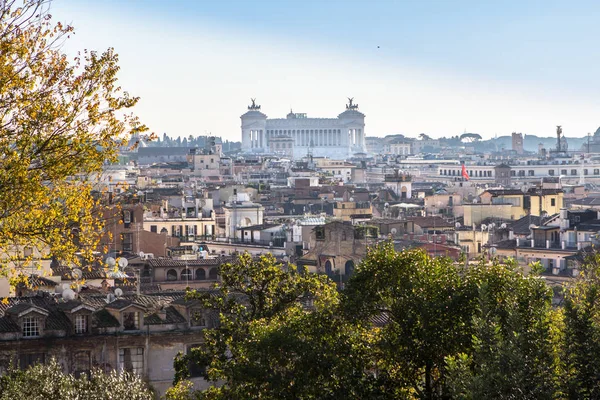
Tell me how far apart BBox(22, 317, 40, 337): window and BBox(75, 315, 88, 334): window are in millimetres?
820

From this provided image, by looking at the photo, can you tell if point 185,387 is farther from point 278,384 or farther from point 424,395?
point 424,395

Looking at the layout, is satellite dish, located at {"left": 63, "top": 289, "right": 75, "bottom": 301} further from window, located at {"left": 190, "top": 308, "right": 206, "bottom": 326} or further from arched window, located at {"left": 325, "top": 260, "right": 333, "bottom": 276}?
arched window, located at {"left": 325, "top": 260, "right": 333, "bottom": 276}

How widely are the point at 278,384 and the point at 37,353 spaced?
371 inches

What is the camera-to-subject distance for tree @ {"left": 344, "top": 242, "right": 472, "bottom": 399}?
22328 mm

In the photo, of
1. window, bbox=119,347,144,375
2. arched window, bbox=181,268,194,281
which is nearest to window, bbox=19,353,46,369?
window, bbox=119,347,144,375

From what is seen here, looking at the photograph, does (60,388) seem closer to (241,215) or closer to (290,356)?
(290,356)

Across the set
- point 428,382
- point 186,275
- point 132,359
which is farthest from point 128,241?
point 428,382

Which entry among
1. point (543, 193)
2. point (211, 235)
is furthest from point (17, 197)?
point (543, 193)

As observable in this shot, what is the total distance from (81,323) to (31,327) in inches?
42.1

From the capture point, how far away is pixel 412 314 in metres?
22.8

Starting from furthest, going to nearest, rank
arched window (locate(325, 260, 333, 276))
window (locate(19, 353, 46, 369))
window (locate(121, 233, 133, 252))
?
window (locate(121, 233, 133, 252)) < arched window (locate(325, 260, 333, 276)) < window (locate(19, 353, 46, 369))

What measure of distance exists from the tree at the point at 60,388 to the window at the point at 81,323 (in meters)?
6.87

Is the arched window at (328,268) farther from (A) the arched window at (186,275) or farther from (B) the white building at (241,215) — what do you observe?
(B) the white building at (241,215)

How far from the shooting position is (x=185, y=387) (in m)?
25.5
